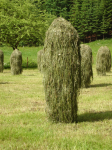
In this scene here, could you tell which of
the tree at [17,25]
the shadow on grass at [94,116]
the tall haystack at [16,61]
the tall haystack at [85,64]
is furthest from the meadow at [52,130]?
the tree at [17,25]

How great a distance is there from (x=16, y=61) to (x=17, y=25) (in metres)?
10.8

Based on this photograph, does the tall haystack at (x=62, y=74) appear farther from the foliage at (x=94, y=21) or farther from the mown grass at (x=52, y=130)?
the foliage at (x=94, y=21)

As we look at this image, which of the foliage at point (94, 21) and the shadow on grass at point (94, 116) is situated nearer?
the shadow on grass at point (94, 116)

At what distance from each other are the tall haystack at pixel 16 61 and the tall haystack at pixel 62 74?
1530cm

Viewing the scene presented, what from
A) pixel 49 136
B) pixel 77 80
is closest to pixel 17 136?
pixel 49 136

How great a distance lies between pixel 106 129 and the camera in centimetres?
564

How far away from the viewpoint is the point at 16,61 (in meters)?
21.1

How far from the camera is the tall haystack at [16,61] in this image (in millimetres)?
20953

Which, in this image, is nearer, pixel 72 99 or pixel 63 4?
pixel 72 99

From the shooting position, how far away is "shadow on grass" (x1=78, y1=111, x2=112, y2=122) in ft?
21.4

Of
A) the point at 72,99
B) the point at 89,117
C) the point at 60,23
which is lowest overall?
the point at 89,117

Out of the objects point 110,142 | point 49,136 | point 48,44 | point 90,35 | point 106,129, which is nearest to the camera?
point 110,142

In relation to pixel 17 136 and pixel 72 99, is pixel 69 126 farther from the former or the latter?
pixel 17 136

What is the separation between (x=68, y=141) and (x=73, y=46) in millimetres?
2502
